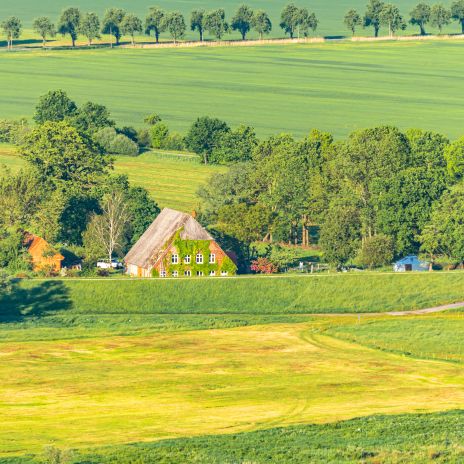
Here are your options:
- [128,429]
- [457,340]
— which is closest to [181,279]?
[457,340]

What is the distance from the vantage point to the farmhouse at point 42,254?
14938 cm

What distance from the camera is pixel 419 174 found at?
524 feet

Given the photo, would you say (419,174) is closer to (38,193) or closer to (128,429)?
(38,193)

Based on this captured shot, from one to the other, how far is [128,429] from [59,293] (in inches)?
2035

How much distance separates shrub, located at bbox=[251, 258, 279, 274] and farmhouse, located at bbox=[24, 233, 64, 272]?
20.8m

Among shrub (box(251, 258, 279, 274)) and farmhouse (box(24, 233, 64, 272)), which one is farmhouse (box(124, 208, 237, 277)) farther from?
farmhouse (box(24, 233, 64, 272))

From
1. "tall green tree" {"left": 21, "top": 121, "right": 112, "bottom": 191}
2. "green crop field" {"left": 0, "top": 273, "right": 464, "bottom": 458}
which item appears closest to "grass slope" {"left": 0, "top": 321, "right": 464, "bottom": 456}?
"green crop field" {"left": 0, "top": 273, "right": 464, "bottom": 458}

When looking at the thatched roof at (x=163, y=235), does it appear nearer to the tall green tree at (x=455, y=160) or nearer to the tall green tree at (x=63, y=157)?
the tall green tree at (x=63, y=157)

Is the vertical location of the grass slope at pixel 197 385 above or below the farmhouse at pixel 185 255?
below

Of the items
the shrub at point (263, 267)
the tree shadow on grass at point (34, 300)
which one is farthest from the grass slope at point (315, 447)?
the shrub at point (263, 267)

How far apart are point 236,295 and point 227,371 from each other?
31051 millimetres

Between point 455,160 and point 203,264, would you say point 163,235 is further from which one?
point 455,160

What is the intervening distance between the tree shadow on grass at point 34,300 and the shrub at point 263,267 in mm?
21643

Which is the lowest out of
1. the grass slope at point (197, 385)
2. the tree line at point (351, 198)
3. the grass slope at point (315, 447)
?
the grass slope at point (197, 385)
